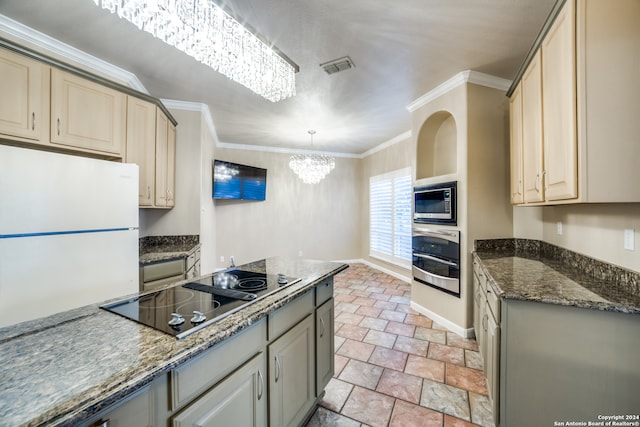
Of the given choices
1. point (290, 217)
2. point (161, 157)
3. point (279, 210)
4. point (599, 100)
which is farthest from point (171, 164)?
point (599, 100)

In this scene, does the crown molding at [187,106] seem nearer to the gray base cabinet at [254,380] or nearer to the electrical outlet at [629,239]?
the gray base cabinet at [254,380]

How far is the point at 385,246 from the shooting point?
5.30 m

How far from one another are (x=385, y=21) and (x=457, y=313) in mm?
2830

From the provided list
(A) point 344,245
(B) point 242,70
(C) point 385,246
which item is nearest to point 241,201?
(A) point 344,245

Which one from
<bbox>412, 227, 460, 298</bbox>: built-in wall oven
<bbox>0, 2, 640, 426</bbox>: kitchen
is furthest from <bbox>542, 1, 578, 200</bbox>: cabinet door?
<bbox>412, 227, 460, 298</bbox>: built-in wall oven

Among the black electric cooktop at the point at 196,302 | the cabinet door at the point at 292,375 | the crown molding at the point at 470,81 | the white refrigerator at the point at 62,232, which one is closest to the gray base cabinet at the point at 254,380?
the cabinet door at the point at 292,375

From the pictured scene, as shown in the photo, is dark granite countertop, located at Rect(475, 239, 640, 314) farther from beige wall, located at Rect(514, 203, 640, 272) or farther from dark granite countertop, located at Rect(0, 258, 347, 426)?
dark granite countertop, located at Rect(0, 258, 347, 426)

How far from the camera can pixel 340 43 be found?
6.98 feet

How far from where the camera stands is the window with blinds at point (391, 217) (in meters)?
4.66

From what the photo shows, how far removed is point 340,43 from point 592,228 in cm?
236

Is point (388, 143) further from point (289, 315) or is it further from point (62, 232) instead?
point (62, 232)

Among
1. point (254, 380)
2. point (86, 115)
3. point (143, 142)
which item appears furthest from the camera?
point (143, 142)

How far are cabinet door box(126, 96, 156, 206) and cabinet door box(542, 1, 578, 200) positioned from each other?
11.0 feet

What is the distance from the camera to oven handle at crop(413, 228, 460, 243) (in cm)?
276
